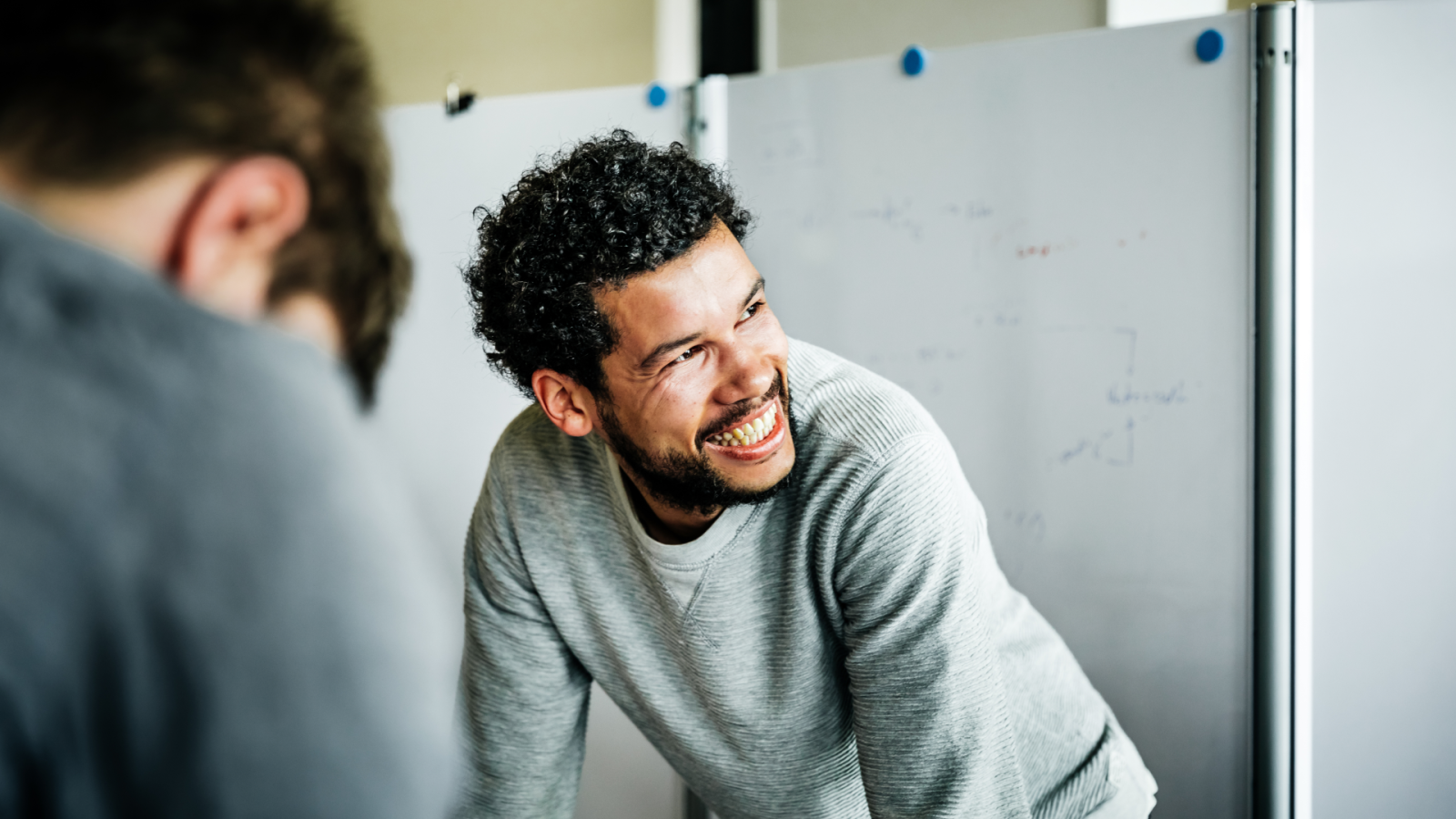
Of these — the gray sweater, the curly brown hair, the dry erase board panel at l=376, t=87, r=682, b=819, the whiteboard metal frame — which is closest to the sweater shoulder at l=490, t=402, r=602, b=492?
the gray sweater

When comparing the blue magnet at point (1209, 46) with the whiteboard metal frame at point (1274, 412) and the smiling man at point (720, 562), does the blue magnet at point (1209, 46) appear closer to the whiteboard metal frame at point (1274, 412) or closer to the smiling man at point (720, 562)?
the whiteboard metal frame at point (1274, 412)

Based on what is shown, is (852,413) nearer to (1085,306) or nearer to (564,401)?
(564,401)

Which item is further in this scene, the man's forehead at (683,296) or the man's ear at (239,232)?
the man's forehead at (683,296)

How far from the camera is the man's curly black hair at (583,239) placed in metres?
0.76

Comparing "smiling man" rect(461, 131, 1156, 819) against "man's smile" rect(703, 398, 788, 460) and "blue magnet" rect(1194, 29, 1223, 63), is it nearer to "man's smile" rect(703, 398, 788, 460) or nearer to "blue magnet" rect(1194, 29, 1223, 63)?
"man's smile" rect(703, 398, 788, 460)

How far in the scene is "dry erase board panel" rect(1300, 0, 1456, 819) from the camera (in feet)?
3.77

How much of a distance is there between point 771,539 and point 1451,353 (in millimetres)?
975

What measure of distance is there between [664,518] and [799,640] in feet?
0.56

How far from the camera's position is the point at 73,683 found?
0.17m

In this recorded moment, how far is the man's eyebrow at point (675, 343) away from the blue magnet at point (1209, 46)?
2.49ft

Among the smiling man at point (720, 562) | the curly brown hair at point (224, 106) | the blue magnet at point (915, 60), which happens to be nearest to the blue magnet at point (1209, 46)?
the blue magnet at point (915, 60)

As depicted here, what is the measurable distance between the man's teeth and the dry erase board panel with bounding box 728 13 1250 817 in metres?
0.64

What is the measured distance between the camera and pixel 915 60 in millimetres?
1311

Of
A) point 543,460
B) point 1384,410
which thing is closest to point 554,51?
point 543,460
